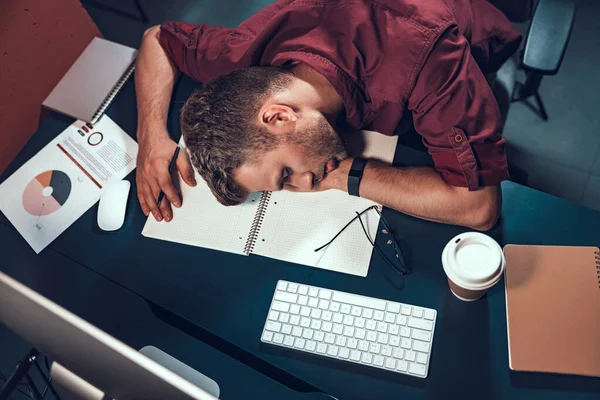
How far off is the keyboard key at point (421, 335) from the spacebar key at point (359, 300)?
3.3 inches

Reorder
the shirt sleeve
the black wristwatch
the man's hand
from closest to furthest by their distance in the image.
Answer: the shirt sleeve, the black wristwatch, the man's hand

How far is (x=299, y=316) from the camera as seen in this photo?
122 centimetres

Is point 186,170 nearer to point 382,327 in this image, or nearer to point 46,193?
point 46,193

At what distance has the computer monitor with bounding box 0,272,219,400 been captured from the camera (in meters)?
0.70

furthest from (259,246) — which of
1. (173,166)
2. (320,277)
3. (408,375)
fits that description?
(408,375)

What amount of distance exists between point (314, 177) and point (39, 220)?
75 cm

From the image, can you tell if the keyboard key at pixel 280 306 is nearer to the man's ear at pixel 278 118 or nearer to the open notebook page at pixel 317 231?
the open notebook page at pixel 317 231

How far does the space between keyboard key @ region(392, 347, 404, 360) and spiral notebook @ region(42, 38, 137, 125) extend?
1.05m

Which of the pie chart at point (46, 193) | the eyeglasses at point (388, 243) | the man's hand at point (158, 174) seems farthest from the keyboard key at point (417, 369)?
the pie chart at point (46, 193)

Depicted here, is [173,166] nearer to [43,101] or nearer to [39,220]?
[39,220]

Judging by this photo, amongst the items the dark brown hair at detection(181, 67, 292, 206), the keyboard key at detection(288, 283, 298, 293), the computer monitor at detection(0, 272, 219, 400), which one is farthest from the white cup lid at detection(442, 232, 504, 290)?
the computer monitor at detection(0, 272, 219, 400)

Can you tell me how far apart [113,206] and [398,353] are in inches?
32.1

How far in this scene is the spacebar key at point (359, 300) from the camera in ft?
3.90

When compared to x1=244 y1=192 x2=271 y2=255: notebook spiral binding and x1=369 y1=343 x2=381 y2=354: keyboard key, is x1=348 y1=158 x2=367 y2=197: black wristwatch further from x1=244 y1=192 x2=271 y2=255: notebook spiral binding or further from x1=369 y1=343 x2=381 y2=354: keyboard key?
x1=369 y1=343 x2=381 y2=354: keyboard key
